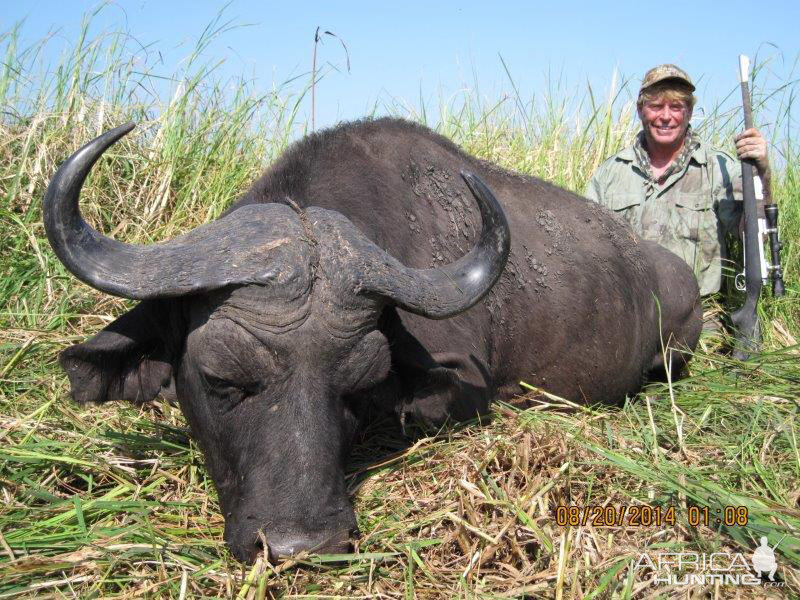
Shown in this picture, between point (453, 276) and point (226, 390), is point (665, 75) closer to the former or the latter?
point (453, 276)

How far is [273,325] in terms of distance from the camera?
10.0 ft

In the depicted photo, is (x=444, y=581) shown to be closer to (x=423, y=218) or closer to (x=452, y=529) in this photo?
(x=452, y=529)

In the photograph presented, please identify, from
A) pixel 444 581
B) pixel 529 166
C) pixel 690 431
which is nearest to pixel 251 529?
pixel 444 581

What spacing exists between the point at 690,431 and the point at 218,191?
4.81m

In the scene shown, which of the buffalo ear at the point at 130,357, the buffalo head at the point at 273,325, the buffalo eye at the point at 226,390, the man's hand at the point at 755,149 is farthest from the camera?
the man's hand at the point at 755,149

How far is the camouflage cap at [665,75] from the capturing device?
7.73 m

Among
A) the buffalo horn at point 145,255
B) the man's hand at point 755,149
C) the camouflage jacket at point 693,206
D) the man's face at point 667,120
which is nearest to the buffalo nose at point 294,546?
the buffalo horn at point 145,255

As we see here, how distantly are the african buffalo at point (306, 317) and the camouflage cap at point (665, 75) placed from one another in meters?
3.95

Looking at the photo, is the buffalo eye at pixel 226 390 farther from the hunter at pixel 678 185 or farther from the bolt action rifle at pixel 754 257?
the hunter at pixel 678 185

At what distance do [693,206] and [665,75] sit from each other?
1.39 m

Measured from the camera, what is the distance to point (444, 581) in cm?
295

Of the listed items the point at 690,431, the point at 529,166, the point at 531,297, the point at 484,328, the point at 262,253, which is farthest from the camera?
the point at 529,166

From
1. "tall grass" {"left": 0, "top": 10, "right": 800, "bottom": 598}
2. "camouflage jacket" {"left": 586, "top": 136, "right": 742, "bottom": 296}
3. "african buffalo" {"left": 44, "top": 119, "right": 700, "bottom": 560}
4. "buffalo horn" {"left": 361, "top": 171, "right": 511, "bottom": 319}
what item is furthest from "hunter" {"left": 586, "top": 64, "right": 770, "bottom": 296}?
"buffalo horn" {"left": 361, "top": 171, "right": 511, "bottom": 319}

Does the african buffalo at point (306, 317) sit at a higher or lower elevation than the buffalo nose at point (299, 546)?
higher
